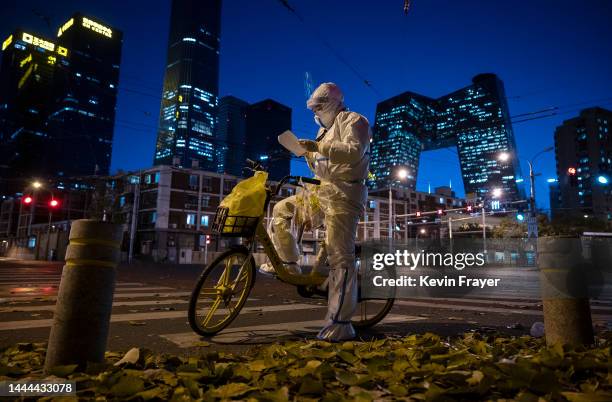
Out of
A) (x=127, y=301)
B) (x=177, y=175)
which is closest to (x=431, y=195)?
(x=177, y=175)

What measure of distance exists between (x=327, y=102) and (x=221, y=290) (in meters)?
2.01

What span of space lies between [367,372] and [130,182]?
56876 mm

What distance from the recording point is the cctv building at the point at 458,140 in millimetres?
36469

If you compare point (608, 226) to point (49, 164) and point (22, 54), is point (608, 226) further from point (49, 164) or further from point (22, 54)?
point (22, 54)

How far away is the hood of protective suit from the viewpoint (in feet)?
12.6

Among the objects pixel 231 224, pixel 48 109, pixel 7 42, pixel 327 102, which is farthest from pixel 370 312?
pixel 7 42

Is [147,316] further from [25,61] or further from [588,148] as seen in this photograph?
[25,61]

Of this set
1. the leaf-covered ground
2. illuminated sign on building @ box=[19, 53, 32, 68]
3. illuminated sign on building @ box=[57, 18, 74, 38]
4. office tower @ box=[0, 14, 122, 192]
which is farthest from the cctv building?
illuminated sign on building @ box=[57, 18, 74, 38]

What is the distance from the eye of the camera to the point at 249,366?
2.21 metres

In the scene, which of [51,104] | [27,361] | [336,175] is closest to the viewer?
[27,361]

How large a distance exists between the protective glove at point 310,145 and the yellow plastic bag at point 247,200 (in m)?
0.42

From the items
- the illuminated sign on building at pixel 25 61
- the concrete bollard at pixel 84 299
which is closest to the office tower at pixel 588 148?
the concrete bollard at pixel 84 299

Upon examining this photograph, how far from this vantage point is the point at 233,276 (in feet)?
Result: 11.6

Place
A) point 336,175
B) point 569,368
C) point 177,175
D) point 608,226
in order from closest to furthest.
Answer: point 569,368 → point 336,175 → point 177,175 → point 608,226
